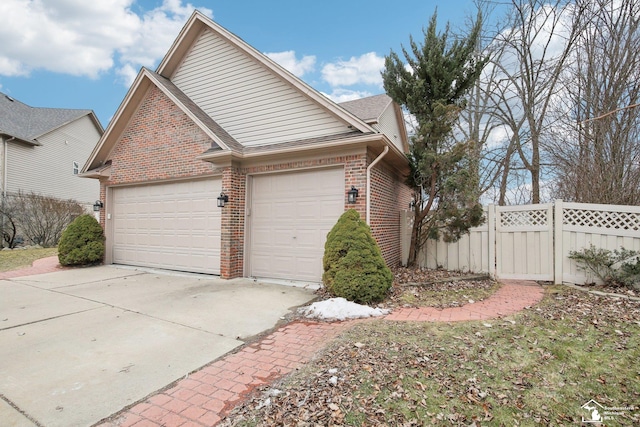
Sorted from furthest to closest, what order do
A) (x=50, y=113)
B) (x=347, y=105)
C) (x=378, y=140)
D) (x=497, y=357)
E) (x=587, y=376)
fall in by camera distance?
(x=50, y=113)
(x=347, y=105)
(x=378, y=140)
(x=497, y=357)
(x=587, y=376)

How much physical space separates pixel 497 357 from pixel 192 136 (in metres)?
7.84

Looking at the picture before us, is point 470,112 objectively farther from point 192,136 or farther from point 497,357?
point 497,357

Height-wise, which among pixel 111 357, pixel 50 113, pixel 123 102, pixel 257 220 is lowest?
pixel 111 357

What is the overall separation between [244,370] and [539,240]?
21.8ft

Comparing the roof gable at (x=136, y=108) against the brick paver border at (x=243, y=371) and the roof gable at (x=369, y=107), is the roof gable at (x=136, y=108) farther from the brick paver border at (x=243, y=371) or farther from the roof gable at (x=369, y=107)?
the brick paver border at (x=243, y=371)

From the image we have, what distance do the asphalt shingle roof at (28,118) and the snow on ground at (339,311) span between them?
64.6 ft

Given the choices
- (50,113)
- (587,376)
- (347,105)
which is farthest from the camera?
(50,113)

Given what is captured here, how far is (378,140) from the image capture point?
596 centimetres

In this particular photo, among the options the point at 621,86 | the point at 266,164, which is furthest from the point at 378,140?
the point at 621,86

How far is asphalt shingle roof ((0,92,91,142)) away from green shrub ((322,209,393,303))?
19.3 m

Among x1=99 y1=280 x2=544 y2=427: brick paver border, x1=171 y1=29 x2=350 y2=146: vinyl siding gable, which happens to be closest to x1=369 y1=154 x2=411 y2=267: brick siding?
x1=171 y1=29 x2=350 y2=146: vinyl siding gable

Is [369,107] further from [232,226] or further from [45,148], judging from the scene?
[45,148]

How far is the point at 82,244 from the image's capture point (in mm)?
9109

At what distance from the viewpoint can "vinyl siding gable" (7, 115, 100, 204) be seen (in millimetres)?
16219
